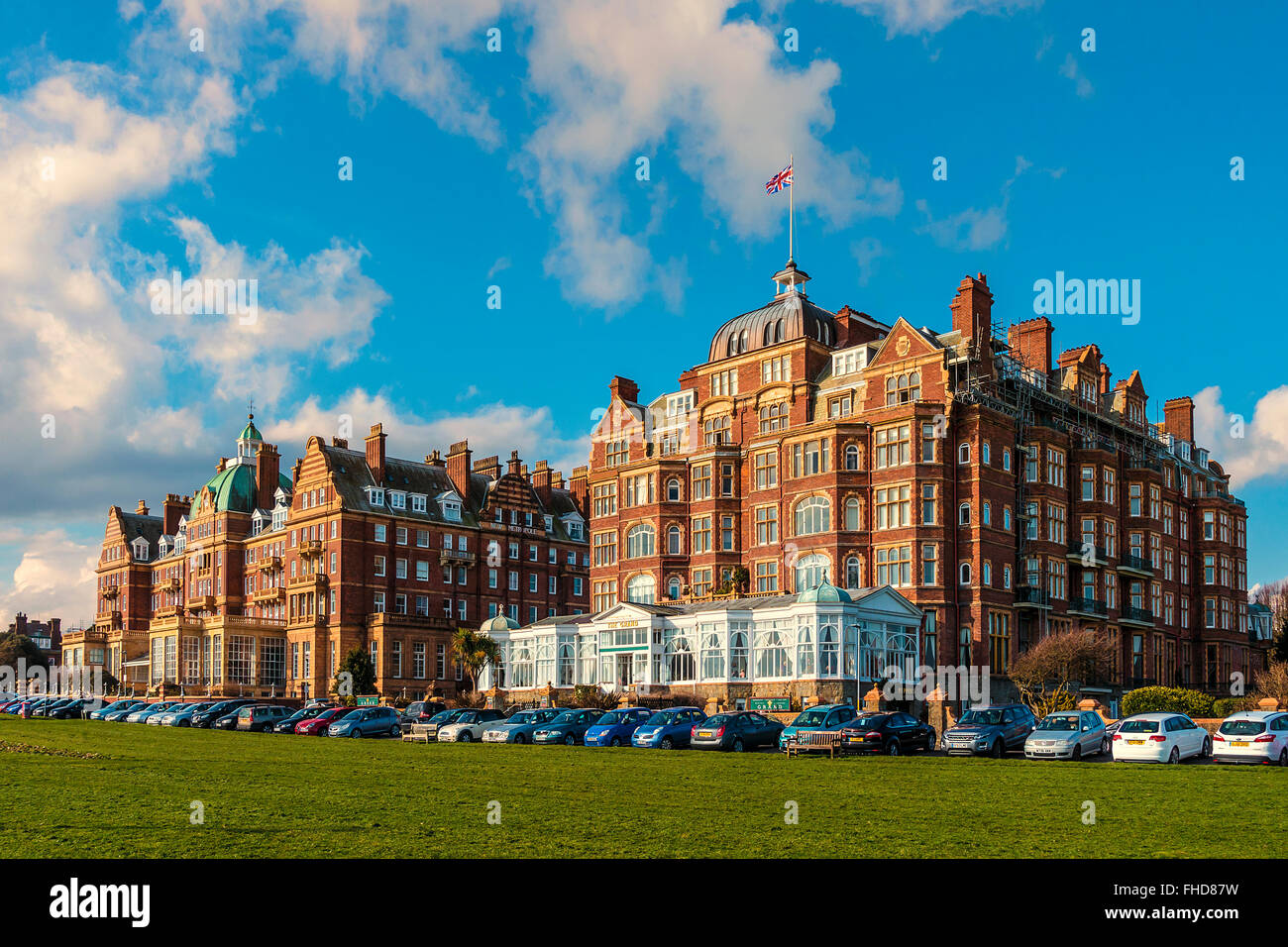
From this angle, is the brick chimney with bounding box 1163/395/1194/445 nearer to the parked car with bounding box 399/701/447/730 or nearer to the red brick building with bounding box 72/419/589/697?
the red brick building with bounding box 72/419/589/697

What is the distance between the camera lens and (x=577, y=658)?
69438mm

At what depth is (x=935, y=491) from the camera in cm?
6219

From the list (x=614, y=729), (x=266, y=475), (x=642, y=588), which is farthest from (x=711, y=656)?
(x=266, y=475)

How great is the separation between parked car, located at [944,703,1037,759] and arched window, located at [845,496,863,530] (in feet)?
83.0

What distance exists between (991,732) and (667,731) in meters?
10.6

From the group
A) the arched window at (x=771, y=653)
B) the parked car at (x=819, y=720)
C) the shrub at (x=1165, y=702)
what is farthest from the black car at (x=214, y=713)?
the shrub at (x=1165, y=702)

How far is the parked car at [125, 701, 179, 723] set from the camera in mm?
61975

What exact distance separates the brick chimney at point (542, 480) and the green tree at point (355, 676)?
80.6 ft

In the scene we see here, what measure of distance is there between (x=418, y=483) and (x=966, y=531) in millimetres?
44492

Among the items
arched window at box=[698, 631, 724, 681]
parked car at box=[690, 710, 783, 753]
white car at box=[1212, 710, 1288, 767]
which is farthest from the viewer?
arched window at box=[698, 631, 724, 681]

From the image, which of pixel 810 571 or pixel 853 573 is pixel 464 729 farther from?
pixel 853 573

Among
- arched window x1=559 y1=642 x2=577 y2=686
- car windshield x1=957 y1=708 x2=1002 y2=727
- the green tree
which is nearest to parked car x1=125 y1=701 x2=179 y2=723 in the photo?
the green tree

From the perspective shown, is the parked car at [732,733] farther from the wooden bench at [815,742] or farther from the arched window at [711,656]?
the arched window at [711,656]
